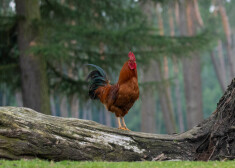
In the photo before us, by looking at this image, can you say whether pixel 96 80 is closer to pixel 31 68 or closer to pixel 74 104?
pixel 31 68

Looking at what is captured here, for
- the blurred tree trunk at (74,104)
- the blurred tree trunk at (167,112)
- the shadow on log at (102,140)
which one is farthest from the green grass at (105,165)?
the blurred tree trunk at (167,112)

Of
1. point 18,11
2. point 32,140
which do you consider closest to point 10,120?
point 32,140

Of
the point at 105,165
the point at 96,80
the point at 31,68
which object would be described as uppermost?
the point at 31,68

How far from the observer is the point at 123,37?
12.3 metres

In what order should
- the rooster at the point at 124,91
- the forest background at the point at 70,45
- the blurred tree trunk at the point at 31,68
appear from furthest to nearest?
the blurred tree trunk at the point at 31,68 < the forest background at the point at 70,45 < the rooster at the point at 124,91

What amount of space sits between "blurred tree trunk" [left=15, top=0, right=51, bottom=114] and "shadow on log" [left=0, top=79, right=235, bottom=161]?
584 centimetres

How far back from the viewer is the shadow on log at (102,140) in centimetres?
618

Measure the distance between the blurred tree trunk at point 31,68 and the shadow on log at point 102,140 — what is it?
584 centimetres

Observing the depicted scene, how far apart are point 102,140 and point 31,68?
671cm

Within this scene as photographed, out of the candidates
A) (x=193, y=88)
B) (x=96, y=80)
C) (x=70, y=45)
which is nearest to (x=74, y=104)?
(x=193, y=88)

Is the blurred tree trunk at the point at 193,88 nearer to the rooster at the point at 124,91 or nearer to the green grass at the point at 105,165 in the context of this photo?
the rooster at the point at 124,91

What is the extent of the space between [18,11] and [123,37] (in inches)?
161

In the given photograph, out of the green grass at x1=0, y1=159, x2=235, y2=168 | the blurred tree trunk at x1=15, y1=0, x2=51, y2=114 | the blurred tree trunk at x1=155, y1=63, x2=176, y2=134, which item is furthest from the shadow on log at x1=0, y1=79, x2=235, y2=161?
the blurred tree trunk at x1=155, y1=63, x2=176, y2=134

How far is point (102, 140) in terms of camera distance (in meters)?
6.76
